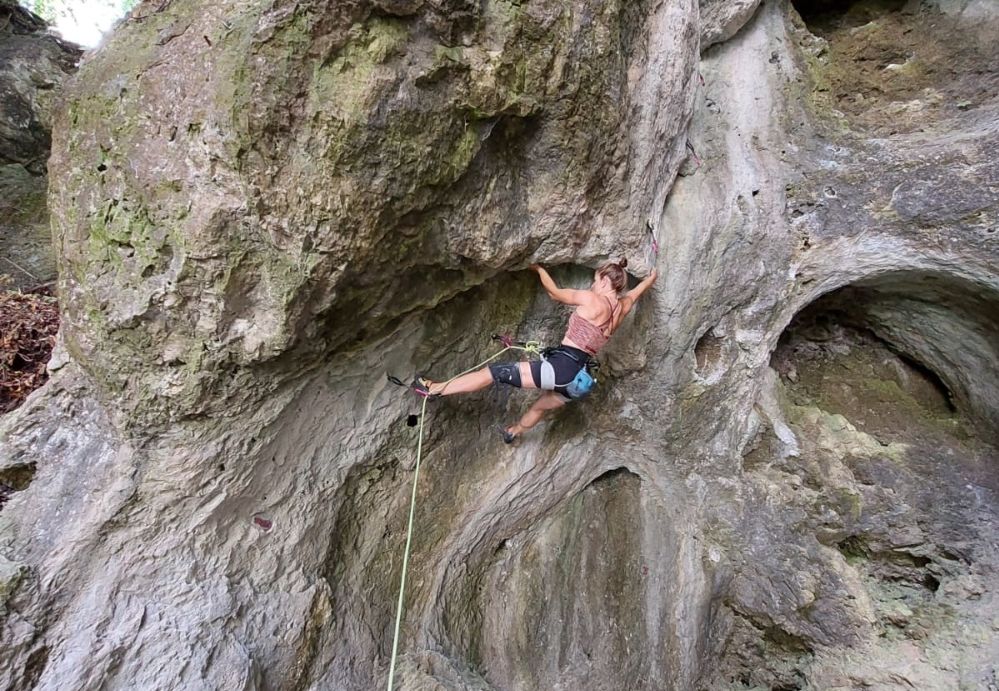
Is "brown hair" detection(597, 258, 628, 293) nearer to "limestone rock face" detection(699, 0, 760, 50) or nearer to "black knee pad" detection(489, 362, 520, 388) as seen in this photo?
"black knee pad" detection(489, 362, 520, 388)

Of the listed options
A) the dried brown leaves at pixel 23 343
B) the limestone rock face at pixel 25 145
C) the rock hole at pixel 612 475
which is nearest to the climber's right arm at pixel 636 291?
the rock hole at pixel 612 475

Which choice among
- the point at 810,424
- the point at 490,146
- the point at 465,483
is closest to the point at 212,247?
the point at 490,146

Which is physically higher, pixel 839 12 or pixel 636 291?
pixel 839 12

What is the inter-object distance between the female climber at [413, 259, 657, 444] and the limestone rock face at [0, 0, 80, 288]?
3749 millimetres

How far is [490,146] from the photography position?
3312mm

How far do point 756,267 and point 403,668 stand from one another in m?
4.38

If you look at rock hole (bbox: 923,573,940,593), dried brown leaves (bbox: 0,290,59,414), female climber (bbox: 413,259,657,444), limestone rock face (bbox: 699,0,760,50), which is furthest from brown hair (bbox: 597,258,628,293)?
dried brown leaves (bbox: 0,290,59,414)

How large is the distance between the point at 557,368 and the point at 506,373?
415mm

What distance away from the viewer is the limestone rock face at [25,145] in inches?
179

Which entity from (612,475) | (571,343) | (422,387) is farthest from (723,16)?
(612,475)

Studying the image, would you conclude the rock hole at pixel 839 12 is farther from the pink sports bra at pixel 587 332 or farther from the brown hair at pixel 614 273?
the pink sports bra at pixel 587 332

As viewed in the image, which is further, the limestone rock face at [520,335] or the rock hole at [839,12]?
the rock hole at [839,12]

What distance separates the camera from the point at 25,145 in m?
4.64

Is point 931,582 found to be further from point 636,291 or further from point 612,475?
point 636,291
